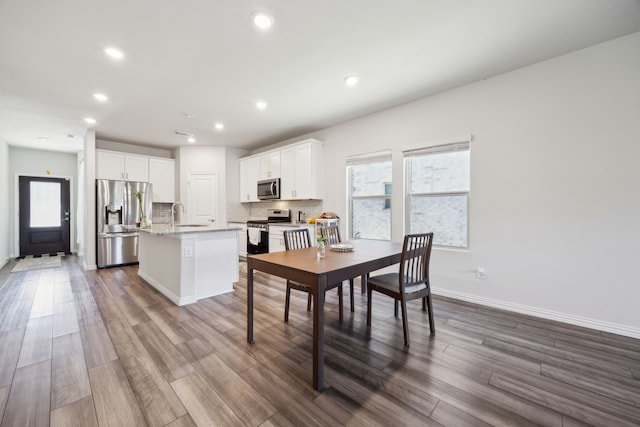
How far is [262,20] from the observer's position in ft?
6.86

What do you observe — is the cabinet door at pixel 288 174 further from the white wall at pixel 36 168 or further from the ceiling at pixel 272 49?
the white wall at pixel 36 168

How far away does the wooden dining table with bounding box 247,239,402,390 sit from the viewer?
1.65 metres

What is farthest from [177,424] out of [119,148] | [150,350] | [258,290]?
[119,148]

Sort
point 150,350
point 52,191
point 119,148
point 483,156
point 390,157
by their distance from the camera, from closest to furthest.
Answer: point 150,350 < point 483,156 < point 390,157 < point 119,148 < point 52,191

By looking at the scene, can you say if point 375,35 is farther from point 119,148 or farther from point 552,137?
point 119,148

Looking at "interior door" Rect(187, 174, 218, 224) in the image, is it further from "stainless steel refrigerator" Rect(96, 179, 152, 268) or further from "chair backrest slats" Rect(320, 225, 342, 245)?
"chair backrest slats" Rect(320, 225, 342, 245)

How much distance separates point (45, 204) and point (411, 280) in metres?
8.56

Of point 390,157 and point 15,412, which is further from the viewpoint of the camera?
point 390,157

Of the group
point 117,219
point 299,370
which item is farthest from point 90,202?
point 299,370

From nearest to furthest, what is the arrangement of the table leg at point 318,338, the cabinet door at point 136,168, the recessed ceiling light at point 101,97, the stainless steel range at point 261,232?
1. the table leg at point 318,338
2. the recessed ceiling light at point 101,97
3. the stainless steel range at point 261,232
4. the cabinet door at point 136,168

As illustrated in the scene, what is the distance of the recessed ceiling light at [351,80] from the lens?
3.00 meters

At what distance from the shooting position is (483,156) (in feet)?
10.2

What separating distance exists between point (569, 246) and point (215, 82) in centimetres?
420

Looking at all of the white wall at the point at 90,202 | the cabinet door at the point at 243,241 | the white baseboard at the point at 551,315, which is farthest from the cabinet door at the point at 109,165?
the white baseboard at the point at 551,315
